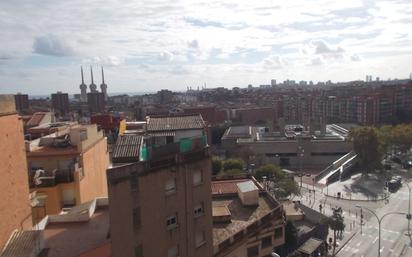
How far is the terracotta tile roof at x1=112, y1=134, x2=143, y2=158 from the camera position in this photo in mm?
15914

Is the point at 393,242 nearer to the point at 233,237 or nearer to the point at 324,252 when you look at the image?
the point at 324,252

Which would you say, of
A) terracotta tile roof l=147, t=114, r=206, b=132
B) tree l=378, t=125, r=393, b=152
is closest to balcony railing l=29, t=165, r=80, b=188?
terracotta tile roof l=147, t=114, r=206, b=132

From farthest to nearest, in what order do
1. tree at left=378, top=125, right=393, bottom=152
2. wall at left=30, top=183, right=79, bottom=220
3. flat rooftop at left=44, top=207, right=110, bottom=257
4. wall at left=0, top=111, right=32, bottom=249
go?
tree at left=378, top=125, right=393, bottom=152 → wall at left=30, top=183, right=79, bottom=220 → wall at left=0, top=111, right=32, bottom=249 → flat rooftop at left=44, top=207, right=110, bottom=257

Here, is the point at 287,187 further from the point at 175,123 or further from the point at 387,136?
the point at 387,136

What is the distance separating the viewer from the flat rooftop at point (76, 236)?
553 inches

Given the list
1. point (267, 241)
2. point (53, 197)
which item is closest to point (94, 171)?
point (53, 197)

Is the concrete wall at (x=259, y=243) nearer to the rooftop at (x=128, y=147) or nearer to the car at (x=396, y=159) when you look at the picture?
the rooftop at (x=128, y=147)

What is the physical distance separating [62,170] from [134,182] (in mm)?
9805

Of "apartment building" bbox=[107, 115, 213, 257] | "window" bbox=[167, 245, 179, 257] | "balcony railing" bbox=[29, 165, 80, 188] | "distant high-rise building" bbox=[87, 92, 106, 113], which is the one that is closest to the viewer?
"apartment building" bbox=[107, 115, 213, 257]

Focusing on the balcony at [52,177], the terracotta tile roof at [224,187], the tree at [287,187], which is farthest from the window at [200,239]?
the tree at [287,187]

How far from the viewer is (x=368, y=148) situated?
7506cm

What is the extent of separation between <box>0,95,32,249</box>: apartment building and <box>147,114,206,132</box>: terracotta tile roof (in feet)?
19.6

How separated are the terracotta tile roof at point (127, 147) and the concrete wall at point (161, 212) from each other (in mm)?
1386

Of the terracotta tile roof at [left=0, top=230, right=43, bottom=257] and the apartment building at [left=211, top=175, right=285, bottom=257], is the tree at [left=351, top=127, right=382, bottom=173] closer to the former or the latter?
the apartment building at [left=211, top=175, right=285, bottom=257]
